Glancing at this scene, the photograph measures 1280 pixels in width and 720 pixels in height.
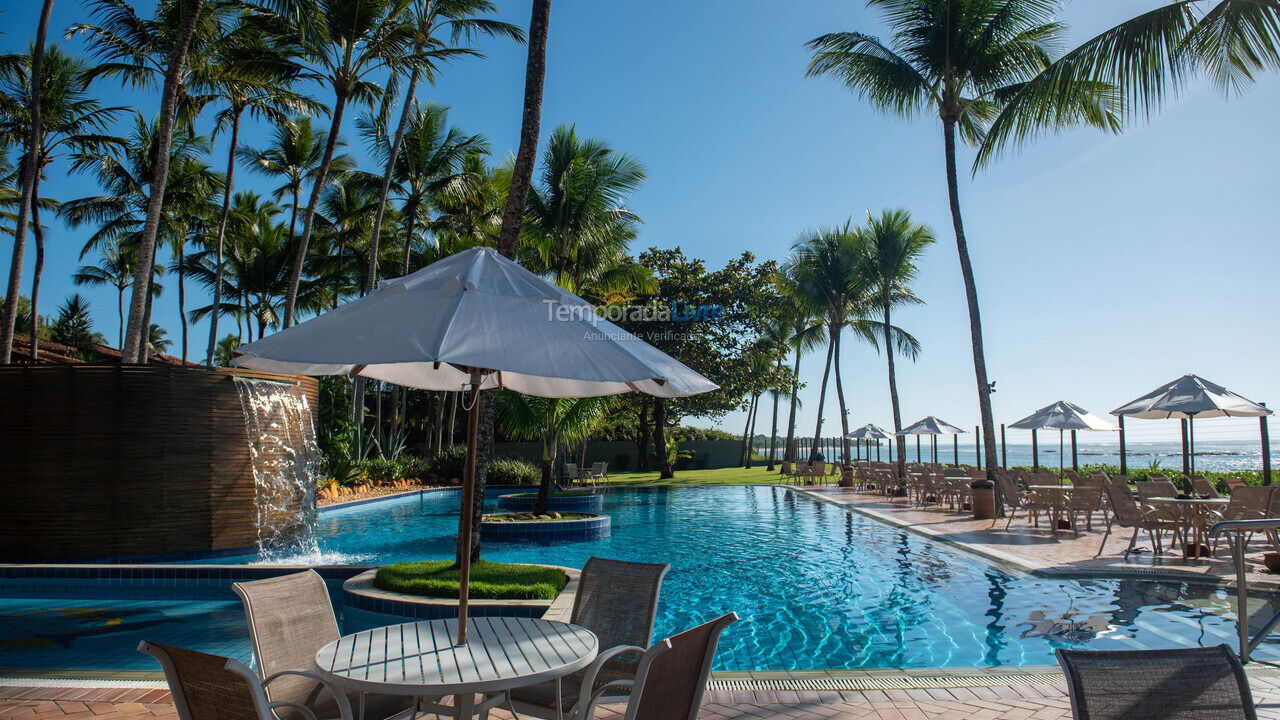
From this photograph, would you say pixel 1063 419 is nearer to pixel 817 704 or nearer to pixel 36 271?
pixel 817 704

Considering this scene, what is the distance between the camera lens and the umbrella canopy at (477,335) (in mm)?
2387

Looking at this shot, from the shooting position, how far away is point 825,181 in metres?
19.8

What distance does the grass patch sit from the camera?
564cm

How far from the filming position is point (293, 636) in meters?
3.17

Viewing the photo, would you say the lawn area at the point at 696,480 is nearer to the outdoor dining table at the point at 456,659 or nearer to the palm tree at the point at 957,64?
the palm tree at the point at 957,64

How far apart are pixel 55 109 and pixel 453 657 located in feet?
71.1

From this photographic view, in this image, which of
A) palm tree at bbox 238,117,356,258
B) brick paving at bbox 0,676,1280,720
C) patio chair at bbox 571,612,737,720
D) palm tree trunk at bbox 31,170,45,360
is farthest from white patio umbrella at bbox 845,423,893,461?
palm tree trunk at bbox 31,170,45,360

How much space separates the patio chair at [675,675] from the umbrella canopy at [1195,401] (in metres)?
12.5

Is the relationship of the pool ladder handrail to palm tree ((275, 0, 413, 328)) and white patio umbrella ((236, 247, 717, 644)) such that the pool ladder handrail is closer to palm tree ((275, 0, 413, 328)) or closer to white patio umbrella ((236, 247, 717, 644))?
white patio umbrella ((236, 247, 717, 644))

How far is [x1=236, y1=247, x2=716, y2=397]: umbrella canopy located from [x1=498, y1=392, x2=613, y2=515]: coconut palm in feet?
26.8

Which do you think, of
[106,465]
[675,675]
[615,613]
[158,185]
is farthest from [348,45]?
[675,675]

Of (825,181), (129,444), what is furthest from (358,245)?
(129,444)

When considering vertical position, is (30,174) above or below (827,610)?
above

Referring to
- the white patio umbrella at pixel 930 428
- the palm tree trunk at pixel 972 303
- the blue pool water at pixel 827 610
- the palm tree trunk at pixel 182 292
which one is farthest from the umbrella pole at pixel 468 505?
the palm tree trunk at pixel 182 292
